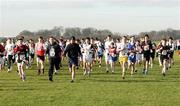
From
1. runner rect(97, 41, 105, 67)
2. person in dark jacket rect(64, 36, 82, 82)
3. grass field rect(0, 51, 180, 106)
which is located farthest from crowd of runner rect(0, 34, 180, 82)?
runner rect(97, 41, 105, 67)

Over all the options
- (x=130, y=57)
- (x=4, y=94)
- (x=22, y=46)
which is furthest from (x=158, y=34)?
(x=4, y=94)

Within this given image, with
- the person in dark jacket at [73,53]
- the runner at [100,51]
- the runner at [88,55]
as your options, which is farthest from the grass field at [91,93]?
the runner at [100,51]

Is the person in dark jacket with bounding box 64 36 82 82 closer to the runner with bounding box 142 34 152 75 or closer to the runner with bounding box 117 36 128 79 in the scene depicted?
the runner with bounding box 117 36 128 79

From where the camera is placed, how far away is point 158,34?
84875 millimetres

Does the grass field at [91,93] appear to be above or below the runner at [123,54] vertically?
below

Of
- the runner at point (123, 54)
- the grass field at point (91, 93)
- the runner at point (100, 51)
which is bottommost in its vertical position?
the grass field at point (91, 93)

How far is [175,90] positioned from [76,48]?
6.23 m

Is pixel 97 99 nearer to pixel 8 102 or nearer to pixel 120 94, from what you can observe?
pixel 120 94

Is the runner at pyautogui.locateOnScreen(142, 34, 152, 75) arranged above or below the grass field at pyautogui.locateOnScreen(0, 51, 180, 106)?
above

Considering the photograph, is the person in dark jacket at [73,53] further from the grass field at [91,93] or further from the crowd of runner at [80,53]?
the grass field at [91,93]

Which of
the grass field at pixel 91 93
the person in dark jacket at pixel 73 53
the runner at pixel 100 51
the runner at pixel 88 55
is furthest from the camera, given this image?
the runner at pixel 100 51

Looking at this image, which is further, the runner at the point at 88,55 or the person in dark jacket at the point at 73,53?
the runner at the point at 88,55

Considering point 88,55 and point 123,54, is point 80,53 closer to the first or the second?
point 123,54

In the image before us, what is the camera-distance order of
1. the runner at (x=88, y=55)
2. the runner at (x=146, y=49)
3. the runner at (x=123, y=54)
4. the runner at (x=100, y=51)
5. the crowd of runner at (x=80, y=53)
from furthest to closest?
1. the runner at (x=100, y=51)
2. the runner at (x=146, y=49)
3. the runner at (x=88, y=55)
4. the runner at (x=123, y=54)
5. the crowd of runner at (x=80, y=53)
